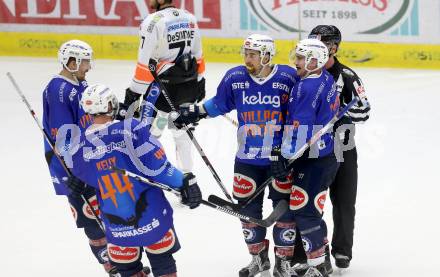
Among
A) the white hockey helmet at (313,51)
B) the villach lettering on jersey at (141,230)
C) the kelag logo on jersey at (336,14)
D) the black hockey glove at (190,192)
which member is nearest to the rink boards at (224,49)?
the kelag logo on jersey at (336,14)

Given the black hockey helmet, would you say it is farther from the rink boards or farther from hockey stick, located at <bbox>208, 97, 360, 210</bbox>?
the rink boards

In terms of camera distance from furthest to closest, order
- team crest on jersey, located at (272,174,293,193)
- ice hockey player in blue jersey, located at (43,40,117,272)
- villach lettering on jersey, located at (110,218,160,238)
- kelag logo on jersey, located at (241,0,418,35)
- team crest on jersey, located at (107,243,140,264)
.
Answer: kelag logo on jersey, located at (241,0,418,35) → team crest on jersey, located at (272,174,293,193) → ice hockey player in blue jersey, located at (43,40,117,272) → team crest on jersey, located at (107,243,140,264) → villach lettering on jersey, located at (110,218,160,238)

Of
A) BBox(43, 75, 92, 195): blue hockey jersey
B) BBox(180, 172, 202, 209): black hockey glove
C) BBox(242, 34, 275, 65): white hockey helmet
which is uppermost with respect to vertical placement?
BBox(242, 34, 275, 65): white hockey helmet

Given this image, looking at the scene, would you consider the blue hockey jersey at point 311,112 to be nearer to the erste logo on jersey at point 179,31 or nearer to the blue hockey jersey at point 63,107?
the blue hockey jersey at point 63,107

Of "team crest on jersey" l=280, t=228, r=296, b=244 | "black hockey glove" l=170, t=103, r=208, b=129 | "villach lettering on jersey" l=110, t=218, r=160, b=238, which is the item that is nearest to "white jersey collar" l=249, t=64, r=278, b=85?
"black hockey glove" l=170, t=103, r=208, b=129

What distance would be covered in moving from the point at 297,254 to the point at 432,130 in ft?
11.2

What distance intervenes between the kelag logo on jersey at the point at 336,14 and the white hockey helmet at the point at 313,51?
5.55 m

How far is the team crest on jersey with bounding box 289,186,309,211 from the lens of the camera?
5227mm

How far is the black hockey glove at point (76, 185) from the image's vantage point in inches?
200

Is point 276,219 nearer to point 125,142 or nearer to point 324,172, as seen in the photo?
point 324,172

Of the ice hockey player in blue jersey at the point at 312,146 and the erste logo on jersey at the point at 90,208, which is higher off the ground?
the ice hockey player in blue jersey at the point at 312,146

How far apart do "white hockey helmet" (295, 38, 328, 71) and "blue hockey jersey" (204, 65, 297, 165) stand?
0.63ft

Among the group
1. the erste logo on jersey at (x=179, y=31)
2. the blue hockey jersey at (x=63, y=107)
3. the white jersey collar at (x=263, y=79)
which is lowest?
the blue hockey jersey at (x=63, y=107)

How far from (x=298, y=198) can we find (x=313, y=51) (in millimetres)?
812
